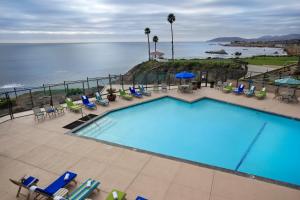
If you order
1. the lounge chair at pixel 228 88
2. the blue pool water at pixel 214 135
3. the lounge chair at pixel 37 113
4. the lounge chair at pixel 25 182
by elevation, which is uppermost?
the lounge chair at pixel 228 88

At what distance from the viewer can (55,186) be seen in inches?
216

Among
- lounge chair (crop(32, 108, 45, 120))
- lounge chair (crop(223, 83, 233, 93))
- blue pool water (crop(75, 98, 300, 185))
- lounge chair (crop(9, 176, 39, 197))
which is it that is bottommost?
blue pool water (crop(75, 98, 300, 185))

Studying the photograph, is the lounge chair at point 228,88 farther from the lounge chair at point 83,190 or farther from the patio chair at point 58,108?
the lounge chair at point 83,190

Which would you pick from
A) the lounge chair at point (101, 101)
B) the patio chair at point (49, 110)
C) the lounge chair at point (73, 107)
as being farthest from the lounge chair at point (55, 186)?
the lounge chair at point (101, 101)

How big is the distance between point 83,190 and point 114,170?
4.42ft

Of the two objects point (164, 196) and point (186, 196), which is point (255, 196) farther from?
point (164, 196)

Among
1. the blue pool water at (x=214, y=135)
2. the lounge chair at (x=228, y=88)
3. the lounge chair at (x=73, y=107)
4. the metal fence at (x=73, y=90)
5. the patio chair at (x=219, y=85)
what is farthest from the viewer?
the patio chair at (x=219, y=85)

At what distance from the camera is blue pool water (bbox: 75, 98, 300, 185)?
7.86 metres

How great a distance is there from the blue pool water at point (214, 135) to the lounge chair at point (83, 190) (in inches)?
132

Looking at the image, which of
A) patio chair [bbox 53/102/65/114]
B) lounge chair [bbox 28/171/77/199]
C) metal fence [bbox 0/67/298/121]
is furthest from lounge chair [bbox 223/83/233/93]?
lounge chair [bbox 28/171/77/199]

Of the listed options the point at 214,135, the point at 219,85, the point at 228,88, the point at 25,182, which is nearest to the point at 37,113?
the point at 25,182

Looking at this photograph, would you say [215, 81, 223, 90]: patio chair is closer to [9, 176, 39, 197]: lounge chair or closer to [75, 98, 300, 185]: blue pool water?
[75, 98, 300, 185]: blue pool water

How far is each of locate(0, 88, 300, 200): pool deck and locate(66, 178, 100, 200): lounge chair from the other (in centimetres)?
24

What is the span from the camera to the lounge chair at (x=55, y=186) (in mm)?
5098
